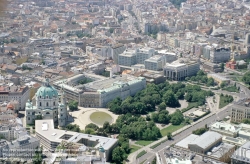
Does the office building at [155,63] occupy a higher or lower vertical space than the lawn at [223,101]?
higher

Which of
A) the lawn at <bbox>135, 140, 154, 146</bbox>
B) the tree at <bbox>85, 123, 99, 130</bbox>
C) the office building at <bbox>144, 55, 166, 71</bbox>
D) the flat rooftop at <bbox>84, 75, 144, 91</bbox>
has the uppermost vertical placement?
the office building at <bbox>144, 55, 166, 71</bbox>

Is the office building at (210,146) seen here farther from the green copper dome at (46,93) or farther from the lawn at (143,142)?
the green copper dome at (46,93)

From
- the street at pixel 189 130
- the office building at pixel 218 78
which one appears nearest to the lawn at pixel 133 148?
the street at pixel 189 130

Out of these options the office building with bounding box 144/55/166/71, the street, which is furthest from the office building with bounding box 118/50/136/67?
the street

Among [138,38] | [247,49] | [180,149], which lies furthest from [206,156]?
[138,38]

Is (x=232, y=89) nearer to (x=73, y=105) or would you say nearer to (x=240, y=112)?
(x=240, y=112)

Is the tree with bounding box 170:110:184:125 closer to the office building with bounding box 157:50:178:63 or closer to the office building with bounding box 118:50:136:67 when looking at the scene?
the office building with bounding box 118:50:136:67

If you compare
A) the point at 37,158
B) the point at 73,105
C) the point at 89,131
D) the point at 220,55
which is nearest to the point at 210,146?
the point at 89,131
